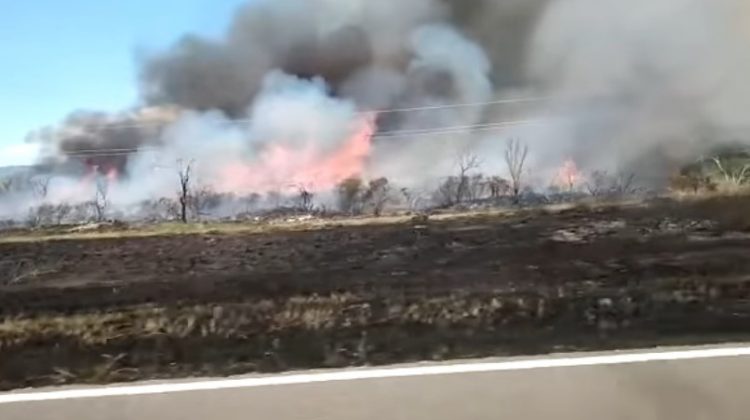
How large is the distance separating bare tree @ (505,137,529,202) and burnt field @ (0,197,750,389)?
0.05 m

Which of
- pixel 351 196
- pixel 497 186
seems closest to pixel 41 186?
pixel 351 196

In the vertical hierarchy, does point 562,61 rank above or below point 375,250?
above

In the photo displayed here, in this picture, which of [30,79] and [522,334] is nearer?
[30,79]

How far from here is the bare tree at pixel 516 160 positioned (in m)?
1.59

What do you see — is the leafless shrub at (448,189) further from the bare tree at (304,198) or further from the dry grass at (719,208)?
the dry grass at (719,208)

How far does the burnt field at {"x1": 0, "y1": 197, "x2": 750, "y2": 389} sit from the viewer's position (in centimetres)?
153

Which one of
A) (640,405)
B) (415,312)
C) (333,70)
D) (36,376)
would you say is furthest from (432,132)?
(36,376)

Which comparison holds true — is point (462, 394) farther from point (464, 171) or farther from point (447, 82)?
point (447, 82)

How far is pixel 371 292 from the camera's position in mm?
1584

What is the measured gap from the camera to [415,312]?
1585 millimetres

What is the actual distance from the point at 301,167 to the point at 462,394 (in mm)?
444

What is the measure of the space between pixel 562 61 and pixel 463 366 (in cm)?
52

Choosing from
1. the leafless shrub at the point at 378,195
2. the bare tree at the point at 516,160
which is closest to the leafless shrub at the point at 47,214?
the leafless shrub at the point at 378,195

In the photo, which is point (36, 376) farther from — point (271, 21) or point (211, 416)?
point (271, 21)
